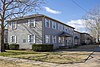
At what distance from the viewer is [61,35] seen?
1336 inches

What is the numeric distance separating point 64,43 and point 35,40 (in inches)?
490

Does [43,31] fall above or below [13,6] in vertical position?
below

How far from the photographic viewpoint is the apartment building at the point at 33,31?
85.3 feet

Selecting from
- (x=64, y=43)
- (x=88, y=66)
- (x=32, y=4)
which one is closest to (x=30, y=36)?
(x=32, y=4)

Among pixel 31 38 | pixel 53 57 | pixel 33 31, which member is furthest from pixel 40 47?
pixel 53 57

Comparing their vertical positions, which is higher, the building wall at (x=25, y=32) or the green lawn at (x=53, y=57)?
the building wall at (x=25, y=32)

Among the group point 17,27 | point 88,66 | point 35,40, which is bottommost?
point 88,66

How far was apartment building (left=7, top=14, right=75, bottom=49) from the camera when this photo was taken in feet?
85.3

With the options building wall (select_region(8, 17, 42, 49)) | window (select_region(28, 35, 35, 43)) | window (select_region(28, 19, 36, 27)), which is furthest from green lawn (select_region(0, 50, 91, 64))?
window (select_region(28, 19, 36, 27))

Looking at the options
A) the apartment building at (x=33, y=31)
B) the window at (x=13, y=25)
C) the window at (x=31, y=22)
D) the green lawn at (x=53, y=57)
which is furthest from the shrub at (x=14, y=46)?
the green lawn at (x=53, y=57)

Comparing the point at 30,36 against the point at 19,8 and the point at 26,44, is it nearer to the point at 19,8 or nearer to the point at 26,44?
the point at 26,44

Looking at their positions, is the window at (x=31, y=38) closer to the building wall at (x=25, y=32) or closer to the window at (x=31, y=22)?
the building wall at (x=25, y=32)

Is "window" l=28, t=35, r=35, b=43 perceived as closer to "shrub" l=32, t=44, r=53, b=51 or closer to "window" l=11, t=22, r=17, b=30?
"shrub" l=32, t=44, r=53, b=51

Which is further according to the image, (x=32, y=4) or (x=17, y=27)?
(x=17, y=27)
